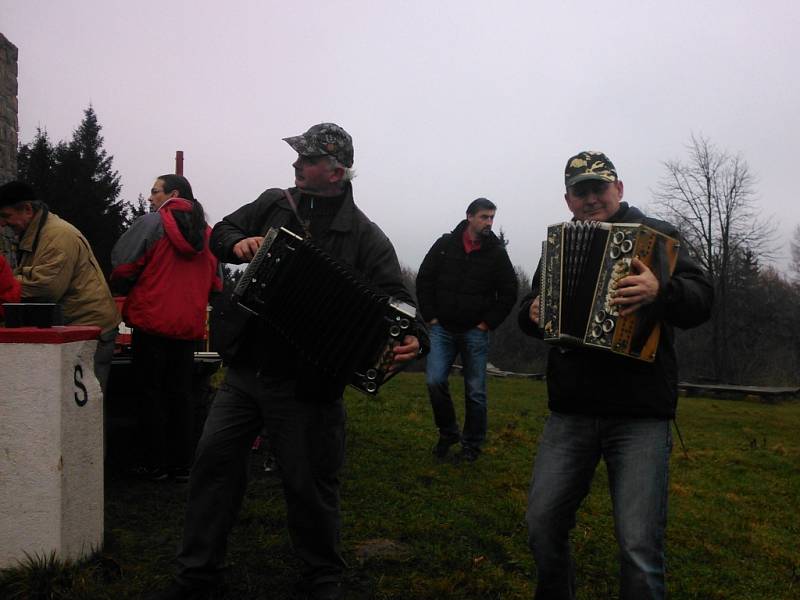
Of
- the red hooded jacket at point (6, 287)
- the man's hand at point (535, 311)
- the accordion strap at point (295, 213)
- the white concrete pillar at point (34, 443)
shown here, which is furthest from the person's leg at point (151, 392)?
the man's hand at point (535, 311)

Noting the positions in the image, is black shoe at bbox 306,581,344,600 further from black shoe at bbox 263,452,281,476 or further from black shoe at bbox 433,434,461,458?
black shoe at bbox 433,434,461,458

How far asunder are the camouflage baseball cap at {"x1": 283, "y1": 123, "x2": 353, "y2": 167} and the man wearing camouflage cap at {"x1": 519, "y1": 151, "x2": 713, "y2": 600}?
1.12m

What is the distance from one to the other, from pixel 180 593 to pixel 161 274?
2627 millimetres

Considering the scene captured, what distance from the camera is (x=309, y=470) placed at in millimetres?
3420

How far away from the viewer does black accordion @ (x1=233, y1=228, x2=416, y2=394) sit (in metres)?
3.20

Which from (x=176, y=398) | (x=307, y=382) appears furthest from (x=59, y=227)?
(x=307, y=382)

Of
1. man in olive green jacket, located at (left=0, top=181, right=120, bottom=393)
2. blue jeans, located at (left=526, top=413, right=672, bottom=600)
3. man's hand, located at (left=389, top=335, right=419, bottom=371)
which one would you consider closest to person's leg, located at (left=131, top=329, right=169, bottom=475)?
man in olive green jacket, located at (left=0, top=181, right=120, bottom=393)

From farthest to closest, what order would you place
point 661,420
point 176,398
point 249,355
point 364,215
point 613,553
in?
1. point 176,398
2. point 613,553
3. point 364,215
4. point 249,355
5. point 661,420

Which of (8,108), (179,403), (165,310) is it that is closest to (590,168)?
(165,310)

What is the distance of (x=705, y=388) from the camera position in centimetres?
2020

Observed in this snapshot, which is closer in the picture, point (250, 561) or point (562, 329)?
point (562, 329)

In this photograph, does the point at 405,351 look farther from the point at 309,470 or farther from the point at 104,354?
the point at 104,354

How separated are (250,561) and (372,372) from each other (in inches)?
56.7

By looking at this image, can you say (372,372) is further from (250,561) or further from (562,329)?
(250,561)
